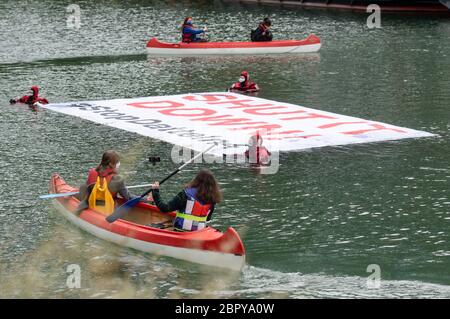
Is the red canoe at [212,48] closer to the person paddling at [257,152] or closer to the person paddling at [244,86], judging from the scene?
the person paddling at [244,86]

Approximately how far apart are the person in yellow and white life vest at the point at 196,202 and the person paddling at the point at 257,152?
752 centimetres

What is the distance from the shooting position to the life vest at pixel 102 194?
821 inches

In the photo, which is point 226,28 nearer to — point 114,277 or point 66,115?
point 66,115

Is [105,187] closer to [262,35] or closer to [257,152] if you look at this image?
[257,152]

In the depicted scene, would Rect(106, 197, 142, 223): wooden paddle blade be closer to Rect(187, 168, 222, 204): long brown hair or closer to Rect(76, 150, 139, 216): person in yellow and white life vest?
Rect(76, 150, 139, 216): person in yellow and white life vest

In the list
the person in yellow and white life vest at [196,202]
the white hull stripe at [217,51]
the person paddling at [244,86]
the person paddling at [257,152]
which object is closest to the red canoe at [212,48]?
the white hull stripe at [217,51]

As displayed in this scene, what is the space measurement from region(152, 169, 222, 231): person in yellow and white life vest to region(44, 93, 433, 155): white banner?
8.88 m

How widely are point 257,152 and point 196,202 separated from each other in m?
7.97

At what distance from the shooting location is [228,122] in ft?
107

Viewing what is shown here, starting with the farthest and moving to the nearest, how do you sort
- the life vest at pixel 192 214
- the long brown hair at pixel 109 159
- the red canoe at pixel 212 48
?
the red canoe at pixel 212 48
the long brown hair at pixel 109 159
the life vest at pixel 192 214

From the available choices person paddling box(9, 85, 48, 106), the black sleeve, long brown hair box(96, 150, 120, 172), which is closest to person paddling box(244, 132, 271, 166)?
long brown hair box(96, 150, 120, 172)

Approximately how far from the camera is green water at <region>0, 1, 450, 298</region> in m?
19.1

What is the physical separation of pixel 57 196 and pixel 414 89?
19.3 metres

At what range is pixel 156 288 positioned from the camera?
18.6 meters
